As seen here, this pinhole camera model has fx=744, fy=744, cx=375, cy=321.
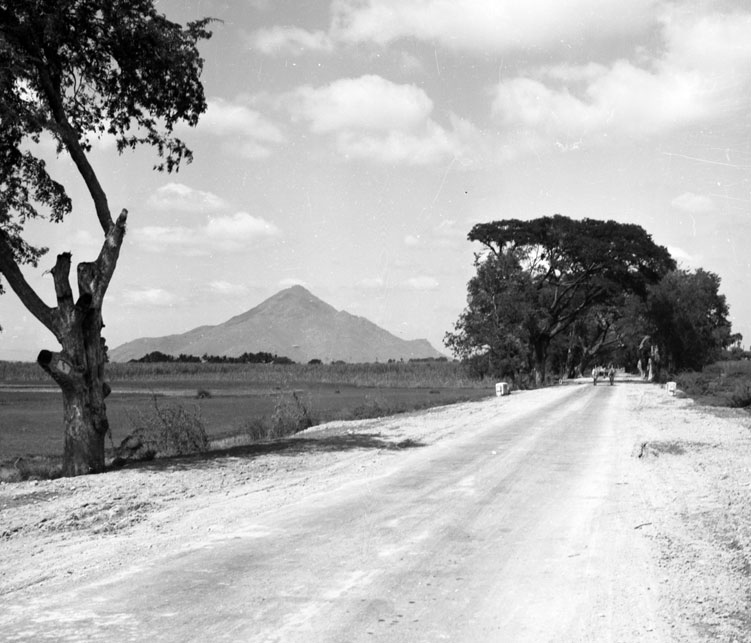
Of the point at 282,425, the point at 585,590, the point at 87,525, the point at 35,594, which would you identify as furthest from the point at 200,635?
the point at 282,425

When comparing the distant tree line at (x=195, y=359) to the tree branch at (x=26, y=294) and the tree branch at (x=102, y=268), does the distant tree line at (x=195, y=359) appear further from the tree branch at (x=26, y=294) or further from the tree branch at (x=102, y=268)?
the tree branch at (x=26, y=294)

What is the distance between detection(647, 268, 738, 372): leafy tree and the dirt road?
4964 cm

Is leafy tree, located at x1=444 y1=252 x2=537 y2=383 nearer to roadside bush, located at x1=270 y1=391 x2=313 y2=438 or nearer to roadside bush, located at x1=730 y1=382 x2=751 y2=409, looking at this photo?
roadside bush, located at x1=730 y1=382 x2=751 y2=409

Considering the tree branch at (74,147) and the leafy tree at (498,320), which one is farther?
the leafy tree at (498,320)

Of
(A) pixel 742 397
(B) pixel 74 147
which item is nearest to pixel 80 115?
(B) pixel 74 147

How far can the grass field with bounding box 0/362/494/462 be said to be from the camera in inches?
1081

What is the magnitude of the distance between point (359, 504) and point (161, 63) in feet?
35.5

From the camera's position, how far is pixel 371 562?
656cm

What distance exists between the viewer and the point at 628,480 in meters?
11.3

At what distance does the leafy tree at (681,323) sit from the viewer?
58250mm

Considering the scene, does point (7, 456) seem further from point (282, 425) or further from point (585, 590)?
point (585, 590)

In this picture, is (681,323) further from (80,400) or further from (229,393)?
(80,400)

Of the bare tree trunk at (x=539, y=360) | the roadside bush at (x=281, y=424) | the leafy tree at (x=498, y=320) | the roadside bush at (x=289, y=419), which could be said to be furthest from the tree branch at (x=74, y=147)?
the bare tree trunk at (x=539, y=360)

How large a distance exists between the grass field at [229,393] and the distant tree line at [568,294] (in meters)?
4.32
